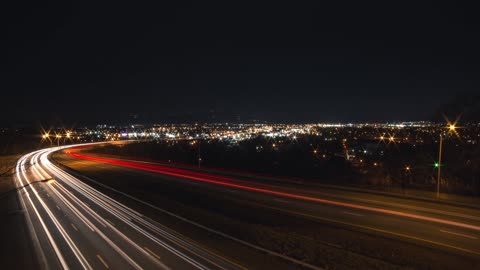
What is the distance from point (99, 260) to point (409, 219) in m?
15.3

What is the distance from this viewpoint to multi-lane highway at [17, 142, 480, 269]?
12913 mm

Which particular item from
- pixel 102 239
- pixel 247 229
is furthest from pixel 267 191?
pixel 102 239

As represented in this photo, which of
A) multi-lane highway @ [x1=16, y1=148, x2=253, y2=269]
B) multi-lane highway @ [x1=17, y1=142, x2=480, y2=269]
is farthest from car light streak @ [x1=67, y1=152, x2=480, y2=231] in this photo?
multi-lane highway @ [x1=16, y1=148, x2=253, y2=269]

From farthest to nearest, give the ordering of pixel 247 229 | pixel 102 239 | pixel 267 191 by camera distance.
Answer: pixel 267 191 → pixel 247 229 → pixel 102 239

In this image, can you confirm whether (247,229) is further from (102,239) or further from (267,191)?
(267,191)

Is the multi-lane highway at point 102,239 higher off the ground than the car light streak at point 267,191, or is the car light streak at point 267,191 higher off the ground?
the car light streak at point 267,191

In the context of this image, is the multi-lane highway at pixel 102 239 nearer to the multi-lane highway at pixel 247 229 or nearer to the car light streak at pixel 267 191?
the multi-lane highway at pixel 247 229

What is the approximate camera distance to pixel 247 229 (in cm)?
1717

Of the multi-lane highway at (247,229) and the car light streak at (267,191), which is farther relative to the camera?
the car light streak at (267,191)

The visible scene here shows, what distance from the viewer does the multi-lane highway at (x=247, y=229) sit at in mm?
12913

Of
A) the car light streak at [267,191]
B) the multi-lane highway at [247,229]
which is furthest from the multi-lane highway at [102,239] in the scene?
the car light streak at [267,191]

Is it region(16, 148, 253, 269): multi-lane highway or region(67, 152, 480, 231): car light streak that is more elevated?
region(67, 152, 480, 231): car light streak

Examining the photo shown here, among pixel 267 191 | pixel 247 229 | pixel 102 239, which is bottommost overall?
pixel 102 239

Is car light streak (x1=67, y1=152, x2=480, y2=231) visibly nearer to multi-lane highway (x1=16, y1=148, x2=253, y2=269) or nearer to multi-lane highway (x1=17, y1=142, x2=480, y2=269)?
multi-lane highway (x1=17, y1=142, x2=480, y2=269)
